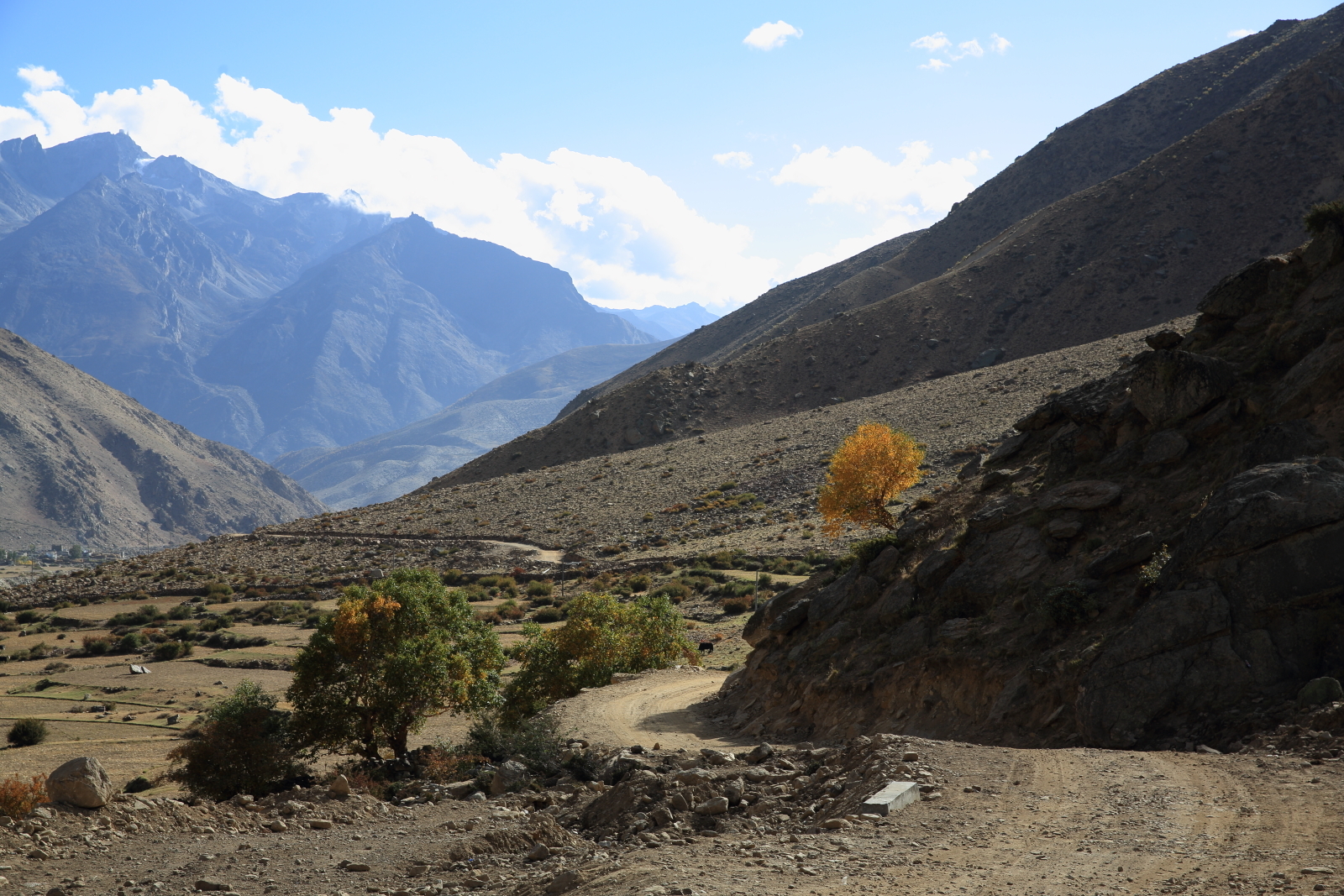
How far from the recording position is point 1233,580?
45.8ft

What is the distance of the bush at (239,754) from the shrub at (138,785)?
3081mm

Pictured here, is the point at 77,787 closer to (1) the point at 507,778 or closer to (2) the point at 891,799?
(1) the point at 507,778

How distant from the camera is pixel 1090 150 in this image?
411 ft

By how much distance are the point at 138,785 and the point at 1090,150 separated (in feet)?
448

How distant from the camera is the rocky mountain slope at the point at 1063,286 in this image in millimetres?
86938

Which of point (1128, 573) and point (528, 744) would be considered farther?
point (528, 744)

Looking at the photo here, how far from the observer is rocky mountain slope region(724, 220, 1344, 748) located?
44.3 ft

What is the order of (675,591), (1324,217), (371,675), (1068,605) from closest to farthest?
1. (1068,605)
2. (1324,217)
3. (371,675)
4. (675,591)

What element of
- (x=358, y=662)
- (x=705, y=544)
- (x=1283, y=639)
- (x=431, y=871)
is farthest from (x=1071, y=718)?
(x=705, y=544)

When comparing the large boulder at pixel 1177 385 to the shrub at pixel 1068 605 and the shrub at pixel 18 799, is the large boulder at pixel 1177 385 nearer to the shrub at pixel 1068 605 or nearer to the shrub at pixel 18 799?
the shrub at pixel 1068 605

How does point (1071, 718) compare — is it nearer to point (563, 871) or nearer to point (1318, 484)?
point (1318, 484)

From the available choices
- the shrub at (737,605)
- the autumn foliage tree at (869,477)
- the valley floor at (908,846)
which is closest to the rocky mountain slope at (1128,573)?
the valley floor at (908,846)

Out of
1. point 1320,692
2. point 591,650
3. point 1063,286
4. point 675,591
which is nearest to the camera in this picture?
point 1320,692

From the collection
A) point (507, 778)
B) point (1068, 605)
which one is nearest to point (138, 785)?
point (507, 778)
